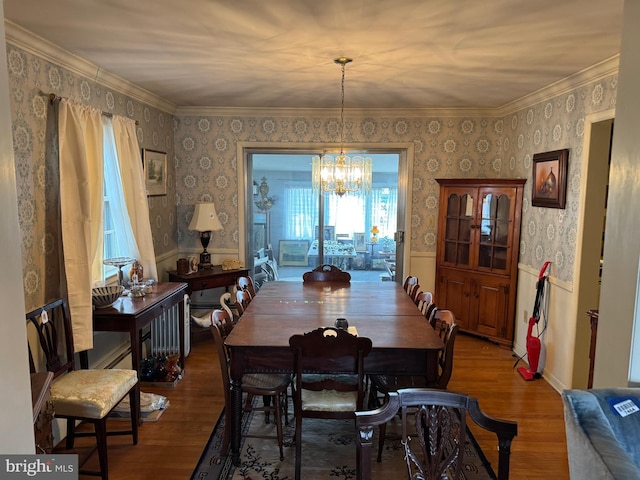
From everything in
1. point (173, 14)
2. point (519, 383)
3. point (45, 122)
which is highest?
point (173, 14)

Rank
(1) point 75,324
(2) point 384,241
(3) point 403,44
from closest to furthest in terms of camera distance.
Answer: (3) point 403,44 → (1) point 75,324 → (2) point 384,241

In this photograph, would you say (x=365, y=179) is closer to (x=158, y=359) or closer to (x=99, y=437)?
(x=158, y=359)

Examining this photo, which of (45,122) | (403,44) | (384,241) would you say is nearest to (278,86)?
(403,44)

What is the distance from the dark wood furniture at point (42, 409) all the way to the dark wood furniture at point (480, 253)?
A: 158 inches

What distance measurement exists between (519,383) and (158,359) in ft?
10.4

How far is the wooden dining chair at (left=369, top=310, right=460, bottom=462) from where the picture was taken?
8.34 feet

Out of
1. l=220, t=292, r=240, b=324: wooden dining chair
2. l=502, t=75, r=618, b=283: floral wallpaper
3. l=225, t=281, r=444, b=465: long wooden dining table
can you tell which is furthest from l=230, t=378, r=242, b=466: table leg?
Result: l=502, t=75, r=618, b=283: floral wallpaper

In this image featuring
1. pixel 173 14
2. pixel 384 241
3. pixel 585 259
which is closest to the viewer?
pixel 173 14

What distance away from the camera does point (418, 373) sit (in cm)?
253

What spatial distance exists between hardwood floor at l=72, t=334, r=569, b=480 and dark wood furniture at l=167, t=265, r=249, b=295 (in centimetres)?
67

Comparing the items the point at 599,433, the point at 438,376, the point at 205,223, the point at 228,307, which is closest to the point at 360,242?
the point at 205,223

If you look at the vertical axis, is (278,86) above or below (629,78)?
above

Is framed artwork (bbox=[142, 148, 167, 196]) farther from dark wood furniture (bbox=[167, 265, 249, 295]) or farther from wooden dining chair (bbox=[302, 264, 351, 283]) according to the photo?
wooden dining chair (bbox=[302, 264, 351, 283])

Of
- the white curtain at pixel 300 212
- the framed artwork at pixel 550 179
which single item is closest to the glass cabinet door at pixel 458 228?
the framed artwork at pixel 550 179
